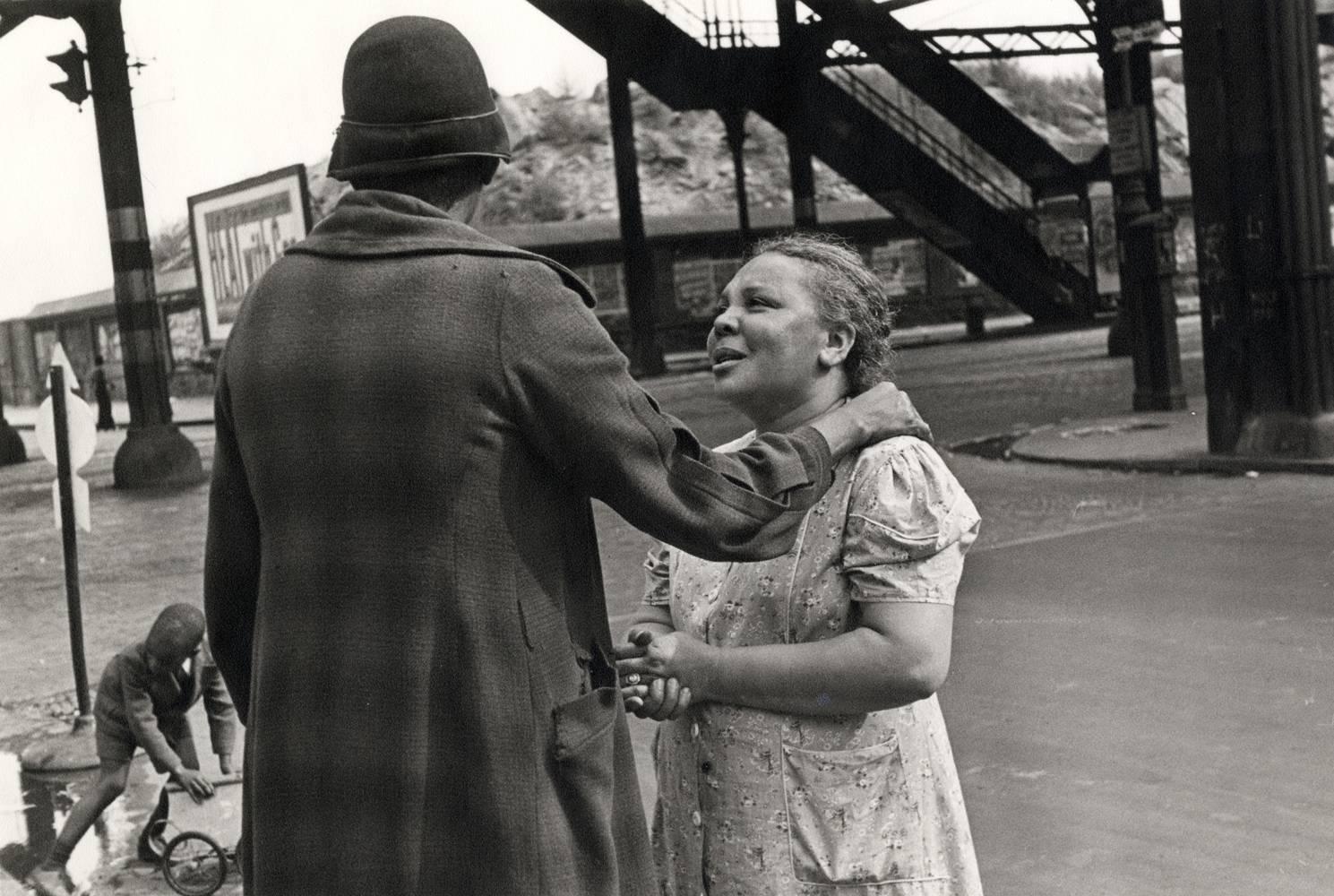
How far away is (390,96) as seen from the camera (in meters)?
1.98

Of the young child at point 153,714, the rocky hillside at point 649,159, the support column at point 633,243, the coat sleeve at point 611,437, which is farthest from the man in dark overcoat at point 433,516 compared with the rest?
the rocky hillside at point 649,159

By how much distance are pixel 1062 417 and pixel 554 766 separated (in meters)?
14.7

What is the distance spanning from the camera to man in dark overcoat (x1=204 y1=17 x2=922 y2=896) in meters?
1.87

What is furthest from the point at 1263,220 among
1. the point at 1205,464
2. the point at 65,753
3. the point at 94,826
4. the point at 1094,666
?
the point at 94,826

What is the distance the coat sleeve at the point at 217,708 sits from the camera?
5004 mm

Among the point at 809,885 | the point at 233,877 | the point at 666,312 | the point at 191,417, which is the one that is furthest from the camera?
the point at 666,312

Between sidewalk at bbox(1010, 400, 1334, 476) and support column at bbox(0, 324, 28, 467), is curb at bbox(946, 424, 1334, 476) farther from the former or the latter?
support column at bbox(0, 324, 28, 467)

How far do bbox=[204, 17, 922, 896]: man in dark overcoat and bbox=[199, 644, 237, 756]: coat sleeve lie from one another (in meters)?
3.13

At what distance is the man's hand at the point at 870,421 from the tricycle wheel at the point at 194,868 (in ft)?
10.1

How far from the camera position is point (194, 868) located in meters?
4.89

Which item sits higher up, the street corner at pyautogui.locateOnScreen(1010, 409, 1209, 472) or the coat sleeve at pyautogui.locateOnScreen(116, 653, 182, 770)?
the coat sleeve at pyautogui.locateOnScreen(116, 653, 182, 770)

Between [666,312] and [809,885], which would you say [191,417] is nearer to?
[809,885]

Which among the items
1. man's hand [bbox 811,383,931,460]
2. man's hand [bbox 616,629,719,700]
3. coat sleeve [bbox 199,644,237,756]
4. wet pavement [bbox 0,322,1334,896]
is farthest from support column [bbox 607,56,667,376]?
man's hand [bbox 616,629,719,700]

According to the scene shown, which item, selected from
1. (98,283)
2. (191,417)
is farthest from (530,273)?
(191,417)
